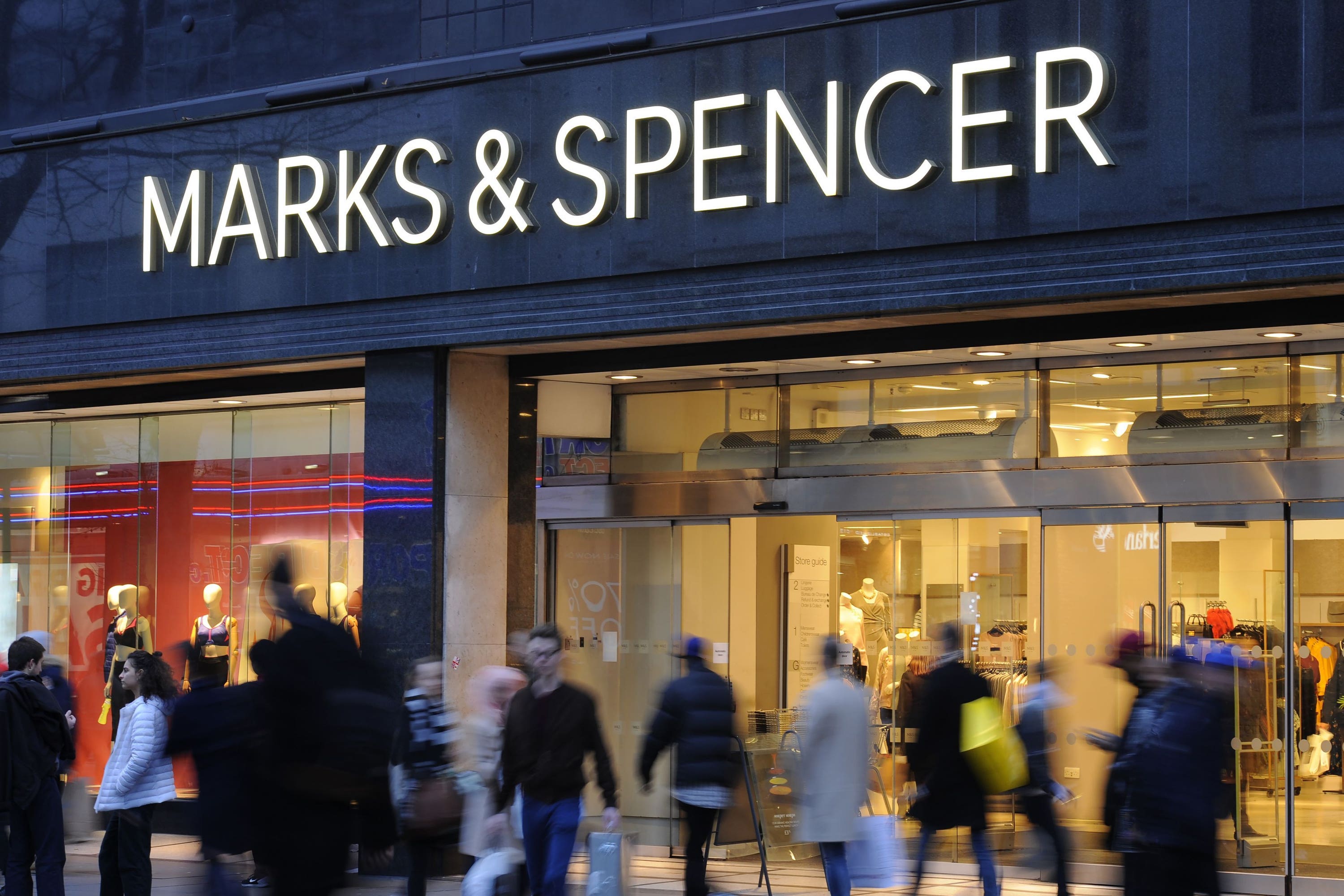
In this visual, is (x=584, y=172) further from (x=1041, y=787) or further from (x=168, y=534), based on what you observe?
(x=168, y=534)

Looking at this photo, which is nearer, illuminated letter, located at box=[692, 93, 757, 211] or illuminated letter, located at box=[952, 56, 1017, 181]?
illuminated letter, located at box=[952, 56, 1017, 181]

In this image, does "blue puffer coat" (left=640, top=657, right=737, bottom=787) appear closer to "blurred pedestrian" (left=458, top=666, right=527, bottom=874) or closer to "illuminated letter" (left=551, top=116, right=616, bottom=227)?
"blurred pedestrian" (left=458, top=666, right=527, bottom=874)

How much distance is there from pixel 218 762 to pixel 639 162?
6.26 meters

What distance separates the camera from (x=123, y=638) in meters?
17.2

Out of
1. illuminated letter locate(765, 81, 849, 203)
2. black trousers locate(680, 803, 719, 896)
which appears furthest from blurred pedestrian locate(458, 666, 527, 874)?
illuminated letter locate(765, 81, 849, 203)

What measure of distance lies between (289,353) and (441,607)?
2.69m

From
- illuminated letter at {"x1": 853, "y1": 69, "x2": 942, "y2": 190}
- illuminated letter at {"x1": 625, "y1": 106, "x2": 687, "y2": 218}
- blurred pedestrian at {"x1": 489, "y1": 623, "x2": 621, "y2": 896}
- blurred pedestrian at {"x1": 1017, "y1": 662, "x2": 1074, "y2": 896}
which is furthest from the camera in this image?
illuminated letter at {"x1": 625, "y1": 106, "x2": 687, "y2": 218}

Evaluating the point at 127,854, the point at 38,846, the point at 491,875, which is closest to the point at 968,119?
the point at 491,875

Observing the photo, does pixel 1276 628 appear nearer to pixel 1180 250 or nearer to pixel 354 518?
pixel 1180 250

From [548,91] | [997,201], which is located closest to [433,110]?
[548,91]

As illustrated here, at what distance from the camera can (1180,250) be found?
1041 centimetres

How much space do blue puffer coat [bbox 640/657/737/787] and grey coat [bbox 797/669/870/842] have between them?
506 mm

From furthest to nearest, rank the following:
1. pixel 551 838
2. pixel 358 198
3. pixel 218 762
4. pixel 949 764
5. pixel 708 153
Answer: pixel 358 198, pixel 708 153, pixel 949 764, pixel 551 838, pixel 218 762

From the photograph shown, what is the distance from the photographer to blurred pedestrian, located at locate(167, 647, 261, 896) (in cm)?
736
